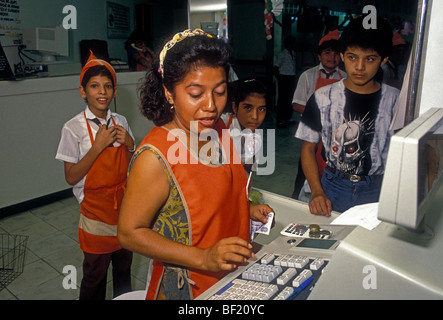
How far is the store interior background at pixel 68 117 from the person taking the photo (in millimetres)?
2447

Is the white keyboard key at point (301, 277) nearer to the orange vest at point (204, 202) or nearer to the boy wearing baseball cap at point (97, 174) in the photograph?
the orange vest at point (204, 202)

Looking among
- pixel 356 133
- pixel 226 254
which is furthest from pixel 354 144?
pixel 226 254

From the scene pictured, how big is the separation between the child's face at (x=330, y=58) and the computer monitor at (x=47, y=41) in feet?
8.27

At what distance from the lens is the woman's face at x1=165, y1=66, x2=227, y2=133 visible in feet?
2.88

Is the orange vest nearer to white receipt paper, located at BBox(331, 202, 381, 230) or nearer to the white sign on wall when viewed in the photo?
white receipt paper, located at BBox(331, 202, 381, 230)

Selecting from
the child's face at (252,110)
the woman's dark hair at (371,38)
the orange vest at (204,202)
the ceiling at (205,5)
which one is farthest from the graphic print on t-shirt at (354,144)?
the ceiling at (205,5)

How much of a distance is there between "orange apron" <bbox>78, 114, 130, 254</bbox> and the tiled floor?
2.14 ft

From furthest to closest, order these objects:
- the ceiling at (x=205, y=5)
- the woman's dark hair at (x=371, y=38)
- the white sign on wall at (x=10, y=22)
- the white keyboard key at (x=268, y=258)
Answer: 1. the ceiling at (x=205, y=5)
2. the white sign on wall at (x=10, y=22)
3. the woman's dark hair at (x=371, y=38)
4. the white keyboard key at (x=268, y=258)

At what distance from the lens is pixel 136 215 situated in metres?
0.83

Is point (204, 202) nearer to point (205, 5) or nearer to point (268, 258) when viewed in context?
point (268, 258)

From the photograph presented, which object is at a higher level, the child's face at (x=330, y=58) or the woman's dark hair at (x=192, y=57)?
the child's face at (x=330, y=58)

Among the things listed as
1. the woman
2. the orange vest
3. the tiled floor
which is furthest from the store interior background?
the orange vest

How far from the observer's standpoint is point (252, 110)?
5.94 ft

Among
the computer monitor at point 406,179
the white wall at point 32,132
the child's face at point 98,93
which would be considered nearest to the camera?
the computer monitor at point 406,179
